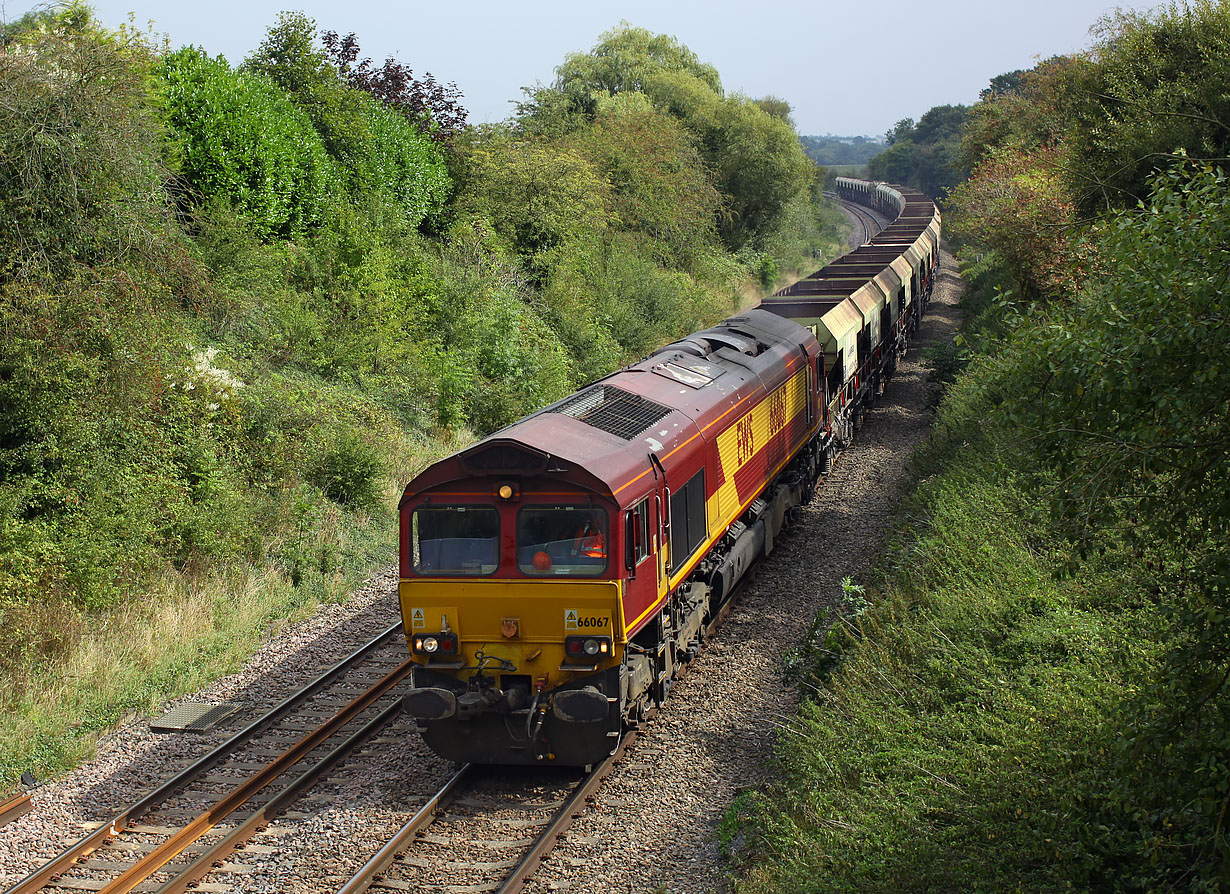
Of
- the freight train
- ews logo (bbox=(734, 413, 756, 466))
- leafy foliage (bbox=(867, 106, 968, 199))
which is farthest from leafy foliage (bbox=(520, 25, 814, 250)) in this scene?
leafy foliage (bbox=(867, 106, 968, 199))

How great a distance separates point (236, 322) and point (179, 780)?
37.5 feet

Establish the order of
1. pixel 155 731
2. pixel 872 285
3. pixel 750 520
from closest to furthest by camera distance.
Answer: pixel 155 731 → pixel 750 520 → pixel 872 285

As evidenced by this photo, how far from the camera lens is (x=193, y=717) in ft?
37.1

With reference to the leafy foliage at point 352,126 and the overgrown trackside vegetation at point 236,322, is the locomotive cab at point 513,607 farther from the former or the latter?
the leafy foliage at point 352,126

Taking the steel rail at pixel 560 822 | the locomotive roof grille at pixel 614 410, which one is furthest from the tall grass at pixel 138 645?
the locomotive roof grille at pixel 614 410

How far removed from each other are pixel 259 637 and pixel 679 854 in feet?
24.4

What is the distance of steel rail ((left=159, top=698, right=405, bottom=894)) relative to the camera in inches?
317

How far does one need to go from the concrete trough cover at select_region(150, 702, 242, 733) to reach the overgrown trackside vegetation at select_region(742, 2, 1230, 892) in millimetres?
6189

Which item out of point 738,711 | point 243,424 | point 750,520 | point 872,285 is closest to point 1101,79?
point 872,285

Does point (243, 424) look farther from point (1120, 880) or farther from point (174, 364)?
point (1120, 880)

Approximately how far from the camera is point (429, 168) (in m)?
29.4

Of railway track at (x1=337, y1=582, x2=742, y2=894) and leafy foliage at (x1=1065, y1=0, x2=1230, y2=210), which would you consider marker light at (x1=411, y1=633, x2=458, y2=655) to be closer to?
railway track at (x1=337, y1=582, x2=742, y2=894)

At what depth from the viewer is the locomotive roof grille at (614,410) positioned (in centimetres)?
1052

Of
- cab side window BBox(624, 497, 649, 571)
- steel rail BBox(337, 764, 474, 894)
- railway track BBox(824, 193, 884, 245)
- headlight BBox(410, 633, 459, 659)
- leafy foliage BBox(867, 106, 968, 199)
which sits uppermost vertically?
leafy foliage BBox(867, 106, 968, 199)
